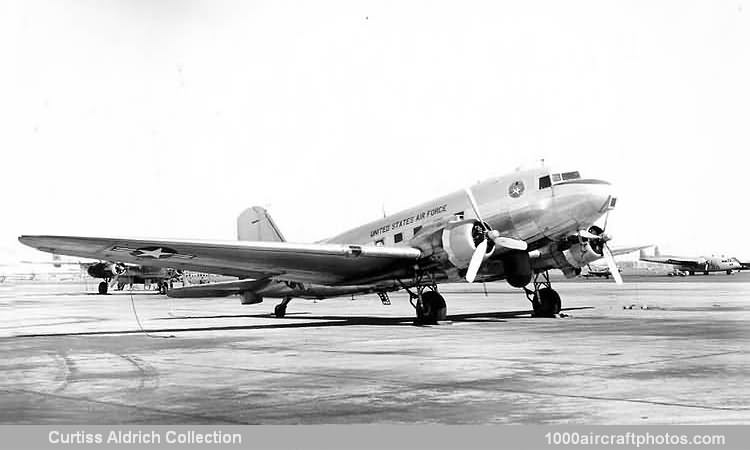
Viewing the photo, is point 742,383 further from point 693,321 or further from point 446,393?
point 693,321

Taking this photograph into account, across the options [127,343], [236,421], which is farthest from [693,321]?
[236,421]

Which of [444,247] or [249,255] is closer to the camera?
[249,255]

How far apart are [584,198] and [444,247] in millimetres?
4303

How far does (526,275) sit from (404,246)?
396cm

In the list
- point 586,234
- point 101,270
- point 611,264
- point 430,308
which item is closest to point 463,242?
point 430,308

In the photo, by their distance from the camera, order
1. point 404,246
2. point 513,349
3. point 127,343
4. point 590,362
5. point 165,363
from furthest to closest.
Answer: point 404,246
point 127,343
point 513,349
point 165,363
point 590,362

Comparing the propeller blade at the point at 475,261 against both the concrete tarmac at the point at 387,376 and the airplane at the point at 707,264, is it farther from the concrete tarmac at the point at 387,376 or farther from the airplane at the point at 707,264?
the airplane at the point at 707,264

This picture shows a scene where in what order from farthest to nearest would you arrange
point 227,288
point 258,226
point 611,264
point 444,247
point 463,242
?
point 258,226
point 227,288
point 611,264
point 444,247
point 463,242

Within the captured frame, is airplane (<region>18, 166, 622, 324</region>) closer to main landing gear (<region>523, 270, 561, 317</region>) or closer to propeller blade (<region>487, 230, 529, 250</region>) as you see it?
propeller blade (<region>487, 230, 529, 250</region>)

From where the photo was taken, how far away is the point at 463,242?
74.5 feet

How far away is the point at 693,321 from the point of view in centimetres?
2309

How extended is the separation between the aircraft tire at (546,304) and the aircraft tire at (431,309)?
5.15 metres

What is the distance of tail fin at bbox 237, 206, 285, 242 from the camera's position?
31438mm

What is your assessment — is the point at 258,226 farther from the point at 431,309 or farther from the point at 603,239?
the point at 603,239
